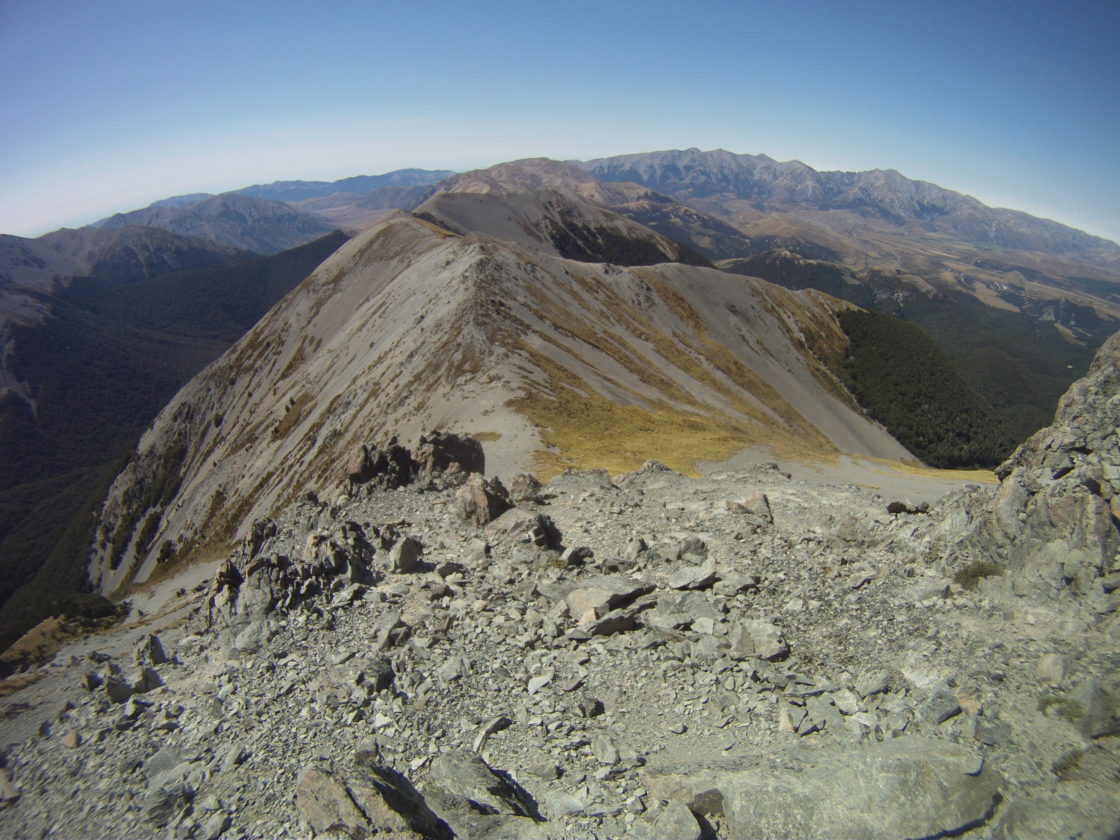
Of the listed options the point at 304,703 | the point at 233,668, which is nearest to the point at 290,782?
the point at 304,703

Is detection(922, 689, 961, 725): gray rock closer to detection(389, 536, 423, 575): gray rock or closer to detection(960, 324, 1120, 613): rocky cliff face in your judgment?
detection(960, 324, 1120, 613): rocky cliff face

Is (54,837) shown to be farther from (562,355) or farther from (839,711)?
(562,355)

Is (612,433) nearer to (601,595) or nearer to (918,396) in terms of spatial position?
(601,595)

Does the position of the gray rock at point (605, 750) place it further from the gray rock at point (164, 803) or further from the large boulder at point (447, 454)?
the large boulder at point (447, 454)

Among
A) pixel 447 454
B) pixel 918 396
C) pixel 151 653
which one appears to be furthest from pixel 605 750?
pixel 918 396

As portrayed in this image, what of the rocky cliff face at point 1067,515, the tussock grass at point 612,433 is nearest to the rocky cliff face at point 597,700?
the rocky cliff face at point 1067,515
